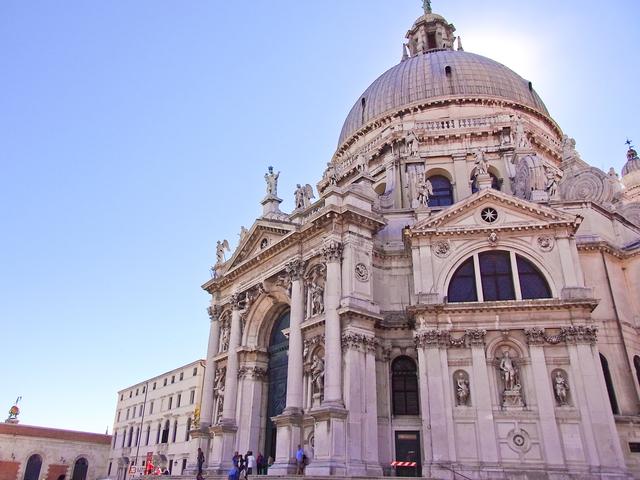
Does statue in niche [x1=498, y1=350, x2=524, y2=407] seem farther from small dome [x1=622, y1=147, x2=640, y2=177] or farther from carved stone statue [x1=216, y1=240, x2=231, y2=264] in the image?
small dome [x1=622, y1=147, x2=640, y2=177]

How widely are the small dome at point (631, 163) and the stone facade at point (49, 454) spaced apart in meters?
56.8

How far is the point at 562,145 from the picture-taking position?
105 feet

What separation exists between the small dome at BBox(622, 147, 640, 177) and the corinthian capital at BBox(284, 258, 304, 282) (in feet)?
108

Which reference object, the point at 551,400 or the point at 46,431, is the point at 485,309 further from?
the point at 46,431

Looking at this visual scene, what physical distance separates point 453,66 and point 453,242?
16630 mm

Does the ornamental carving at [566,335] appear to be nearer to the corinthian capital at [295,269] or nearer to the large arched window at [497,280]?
the large arched window at [497,280]

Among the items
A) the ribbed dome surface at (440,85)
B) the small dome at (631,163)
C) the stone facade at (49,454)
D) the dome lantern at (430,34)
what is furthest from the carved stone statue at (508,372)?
the stone facade at (49,454)

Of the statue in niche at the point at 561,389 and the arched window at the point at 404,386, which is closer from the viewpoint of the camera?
the statue in niche at the point at 561,389

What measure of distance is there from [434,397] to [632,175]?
33098 millimetres

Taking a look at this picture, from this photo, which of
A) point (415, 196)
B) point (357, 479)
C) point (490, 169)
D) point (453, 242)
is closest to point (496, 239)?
point (453, 242)

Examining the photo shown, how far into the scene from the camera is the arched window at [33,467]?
5122cm

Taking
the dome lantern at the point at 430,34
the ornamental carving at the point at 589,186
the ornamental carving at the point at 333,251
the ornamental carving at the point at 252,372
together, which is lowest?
the ornamental carving at the point at 252,372

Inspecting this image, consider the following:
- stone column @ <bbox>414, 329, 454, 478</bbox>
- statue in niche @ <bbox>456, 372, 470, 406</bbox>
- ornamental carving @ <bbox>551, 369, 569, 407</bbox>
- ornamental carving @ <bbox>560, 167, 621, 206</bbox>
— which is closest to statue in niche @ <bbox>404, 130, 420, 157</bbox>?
ornamental carving @ <bbox>560, 167, 621, 206</bbox>

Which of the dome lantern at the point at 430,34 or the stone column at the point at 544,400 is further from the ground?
the dome lantern at the point at 430,34
